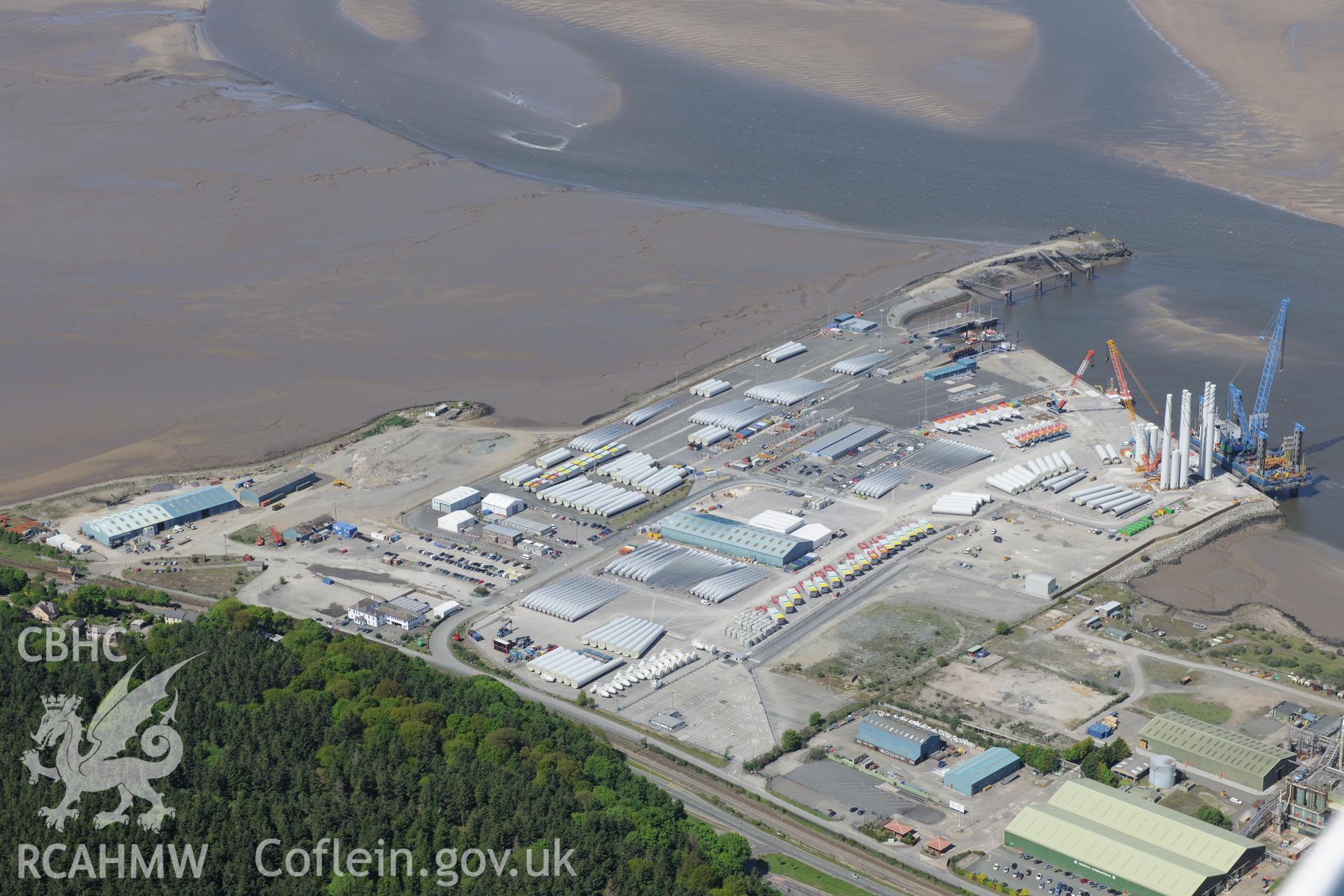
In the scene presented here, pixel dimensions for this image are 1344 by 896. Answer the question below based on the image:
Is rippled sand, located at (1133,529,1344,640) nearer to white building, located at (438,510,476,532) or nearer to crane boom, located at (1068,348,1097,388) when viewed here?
crane boom, located at (1068,348,1097,388)

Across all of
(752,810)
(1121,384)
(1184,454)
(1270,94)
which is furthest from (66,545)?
(1270,94)

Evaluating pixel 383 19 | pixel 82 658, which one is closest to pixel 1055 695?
pixel 82 658

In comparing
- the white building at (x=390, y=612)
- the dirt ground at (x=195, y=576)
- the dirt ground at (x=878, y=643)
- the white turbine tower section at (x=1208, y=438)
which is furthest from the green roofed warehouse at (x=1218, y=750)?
the dirt ground at (x=195, y=576)

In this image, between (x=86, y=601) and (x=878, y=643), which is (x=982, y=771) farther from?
(x=86, y=601)

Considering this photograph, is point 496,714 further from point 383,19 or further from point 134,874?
point 383,19

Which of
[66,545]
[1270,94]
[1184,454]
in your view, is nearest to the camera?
[66,545]
